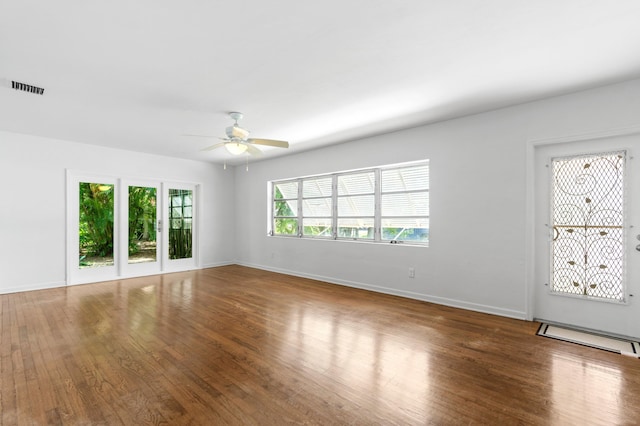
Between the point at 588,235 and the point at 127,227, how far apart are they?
24.3 feet

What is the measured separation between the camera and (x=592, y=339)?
3.06 meters

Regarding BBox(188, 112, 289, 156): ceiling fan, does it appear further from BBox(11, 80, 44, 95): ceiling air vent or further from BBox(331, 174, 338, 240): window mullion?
BBox(331, 174, 338, 240): window mullion

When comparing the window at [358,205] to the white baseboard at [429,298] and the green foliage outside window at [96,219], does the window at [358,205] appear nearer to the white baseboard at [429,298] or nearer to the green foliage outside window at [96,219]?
the white baseboard at [429,298]

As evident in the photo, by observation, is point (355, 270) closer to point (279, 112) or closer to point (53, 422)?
point (279, 112)

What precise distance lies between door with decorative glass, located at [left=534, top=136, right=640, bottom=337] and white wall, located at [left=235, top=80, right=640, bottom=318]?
7.6 inches

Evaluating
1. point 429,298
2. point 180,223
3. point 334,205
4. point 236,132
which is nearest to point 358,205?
point 334,205

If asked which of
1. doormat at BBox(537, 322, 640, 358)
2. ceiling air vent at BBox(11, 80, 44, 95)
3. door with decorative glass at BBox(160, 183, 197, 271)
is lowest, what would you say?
doormat at BBox(537, 322, 640, 358)

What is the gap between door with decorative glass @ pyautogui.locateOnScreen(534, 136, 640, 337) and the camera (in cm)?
308

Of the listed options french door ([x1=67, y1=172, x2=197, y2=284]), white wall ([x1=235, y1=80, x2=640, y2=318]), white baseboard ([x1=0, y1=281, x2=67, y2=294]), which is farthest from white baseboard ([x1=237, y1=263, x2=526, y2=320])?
A: white baseboard ([x1=0, y1=281, x2=67, y2=294])

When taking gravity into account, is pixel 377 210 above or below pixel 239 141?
below

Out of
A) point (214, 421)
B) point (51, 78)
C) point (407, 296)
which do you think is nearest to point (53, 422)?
point (214, 421)

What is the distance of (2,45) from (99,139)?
10.6 ft

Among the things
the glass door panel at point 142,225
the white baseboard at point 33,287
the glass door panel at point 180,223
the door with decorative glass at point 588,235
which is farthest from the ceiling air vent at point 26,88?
the door with decorative glass at point 588,235

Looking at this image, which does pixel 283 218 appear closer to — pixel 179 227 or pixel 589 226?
pixel 179 227
